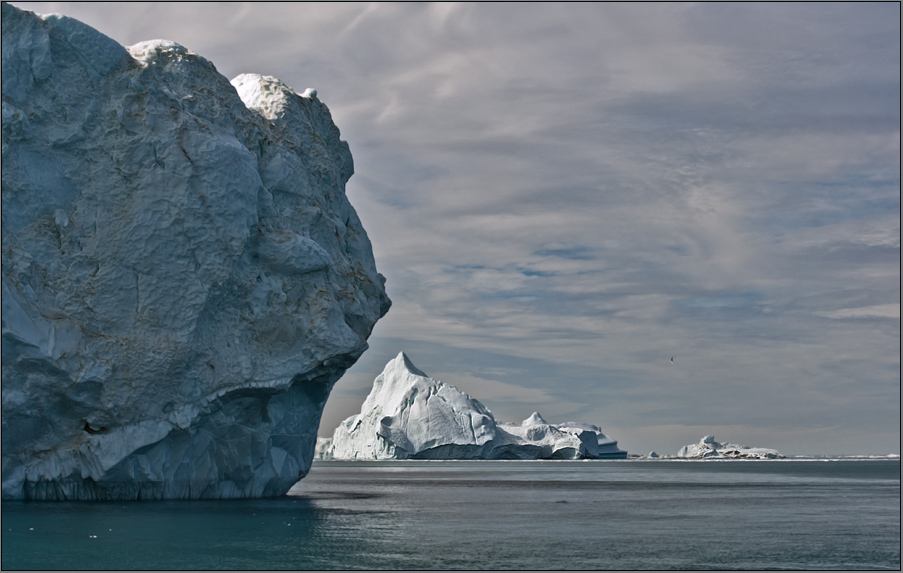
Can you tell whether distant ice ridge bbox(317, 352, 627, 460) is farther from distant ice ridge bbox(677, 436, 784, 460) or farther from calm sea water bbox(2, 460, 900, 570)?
distant ice ridge bbox(677, 436, 784, 460)

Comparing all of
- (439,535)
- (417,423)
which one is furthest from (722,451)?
(439,535)

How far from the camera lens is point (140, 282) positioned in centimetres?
2672

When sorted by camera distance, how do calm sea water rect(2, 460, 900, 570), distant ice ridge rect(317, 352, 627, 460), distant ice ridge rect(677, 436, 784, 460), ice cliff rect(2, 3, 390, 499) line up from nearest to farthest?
1. calm sea water rect(2, 460, 900, 570)
2. ice cliff rect(2, 3, 390, 499)
3. distant ice ridge rect(317, 352, 627, 460)
4. distant ice ridge rect(677, 436, 784, 460)

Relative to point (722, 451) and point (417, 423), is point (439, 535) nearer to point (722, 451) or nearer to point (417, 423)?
point (417, 423)

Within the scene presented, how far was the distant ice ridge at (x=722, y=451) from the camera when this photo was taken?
165 metres

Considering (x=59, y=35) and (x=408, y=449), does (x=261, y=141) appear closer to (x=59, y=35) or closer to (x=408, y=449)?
(x=59, y=35)

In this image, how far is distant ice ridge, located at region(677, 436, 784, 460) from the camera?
165 meters

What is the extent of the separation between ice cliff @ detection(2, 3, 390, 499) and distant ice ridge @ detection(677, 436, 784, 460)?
15034 cm

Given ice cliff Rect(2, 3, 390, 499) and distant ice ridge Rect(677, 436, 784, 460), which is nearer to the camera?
ice cliff Rect(2, 3, 390, 499)

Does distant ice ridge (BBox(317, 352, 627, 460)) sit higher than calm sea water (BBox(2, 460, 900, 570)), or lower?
higher

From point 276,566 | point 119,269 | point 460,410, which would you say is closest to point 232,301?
point 119,269

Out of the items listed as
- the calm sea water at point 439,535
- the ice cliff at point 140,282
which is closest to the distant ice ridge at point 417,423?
the calm sea water at point 439,535

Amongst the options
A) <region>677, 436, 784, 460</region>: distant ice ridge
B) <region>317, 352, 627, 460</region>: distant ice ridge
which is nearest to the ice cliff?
<region>317, 352, 627, 460</region>: distant ice ridge

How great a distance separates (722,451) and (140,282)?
543 feet
